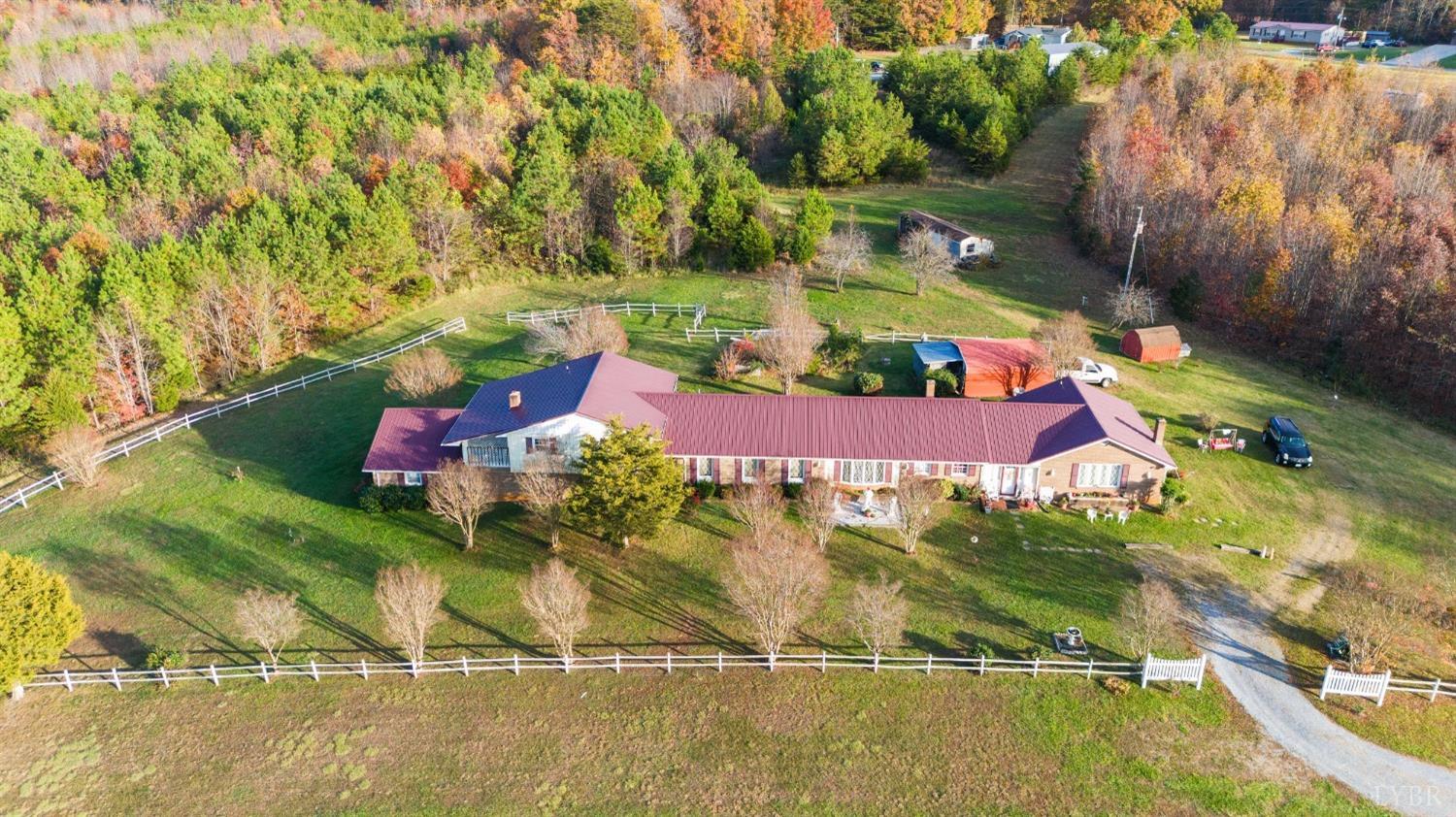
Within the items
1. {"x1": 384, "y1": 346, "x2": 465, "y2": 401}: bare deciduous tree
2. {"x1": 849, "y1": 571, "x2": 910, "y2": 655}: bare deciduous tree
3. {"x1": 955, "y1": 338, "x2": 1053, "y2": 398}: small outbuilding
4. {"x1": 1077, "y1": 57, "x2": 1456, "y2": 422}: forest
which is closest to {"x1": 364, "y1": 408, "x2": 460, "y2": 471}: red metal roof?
{"x1": 384, "y1": 346, "x2": 465, "y2": 401}: bare deciduous tree

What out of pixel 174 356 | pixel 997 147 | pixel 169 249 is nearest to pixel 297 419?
pixel 174 356

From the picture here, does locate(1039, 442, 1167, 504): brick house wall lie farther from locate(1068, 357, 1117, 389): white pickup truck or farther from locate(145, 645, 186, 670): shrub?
locate(145, 645, 186, 670): shrub

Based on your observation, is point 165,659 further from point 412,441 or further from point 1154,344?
point 1154,344

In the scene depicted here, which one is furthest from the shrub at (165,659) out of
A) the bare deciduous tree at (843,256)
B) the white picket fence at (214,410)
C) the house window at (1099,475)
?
the bare deciduous tree at (843,256)

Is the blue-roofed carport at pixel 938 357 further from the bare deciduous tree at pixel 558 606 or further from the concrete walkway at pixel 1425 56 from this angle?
the concrete walkway at pixel 1425 56

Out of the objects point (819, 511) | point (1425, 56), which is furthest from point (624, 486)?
point (1425, 56)

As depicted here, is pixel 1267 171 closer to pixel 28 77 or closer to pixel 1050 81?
pixel 1050 81
